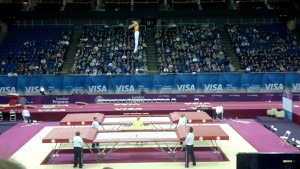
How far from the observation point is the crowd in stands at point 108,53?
38219 mm

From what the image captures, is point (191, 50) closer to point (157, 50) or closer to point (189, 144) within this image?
point (157, 50)

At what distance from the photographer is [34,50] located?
140ft

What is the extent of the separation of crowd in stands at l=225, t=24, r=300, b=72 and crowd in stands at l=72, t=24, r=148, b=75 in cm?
971

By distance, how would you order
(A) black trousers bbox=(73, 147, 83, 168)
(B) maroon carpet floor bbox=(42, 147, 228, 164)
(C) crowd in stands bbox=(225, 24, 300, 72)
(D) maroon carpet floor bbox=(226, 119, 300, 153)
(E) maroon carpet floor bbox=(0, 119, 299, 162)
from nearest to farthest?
(A) black trousers bbox=(73, 147, 83, 168), (B) maroon carpet floor bbox=(42, 147, 228, 164), (D) maroon carpet floor bbox=(226, 119, 300, 153), (E) maroon carpet floor bbox=(0, 119, 299, 162), (C) crowd in stands bbox=(225, 24, 300, 72)

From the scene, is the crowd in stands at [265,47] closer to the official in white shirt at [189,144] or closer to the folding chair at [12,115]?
the folding chair at [12,115]

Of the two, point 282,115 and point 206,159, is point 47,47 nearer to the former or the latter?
point 282,115

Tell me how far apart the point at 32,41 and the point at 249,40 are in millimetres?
22854

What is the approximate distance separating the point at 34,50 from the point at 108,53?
7776mm

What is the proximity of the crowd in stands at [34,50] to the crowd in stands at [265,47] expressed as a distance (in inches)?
697

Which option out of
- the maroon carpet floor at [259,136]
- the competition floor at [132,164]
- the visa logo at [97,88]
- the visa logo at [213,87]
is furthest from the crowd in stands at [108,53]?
the competition floor at [132,164]

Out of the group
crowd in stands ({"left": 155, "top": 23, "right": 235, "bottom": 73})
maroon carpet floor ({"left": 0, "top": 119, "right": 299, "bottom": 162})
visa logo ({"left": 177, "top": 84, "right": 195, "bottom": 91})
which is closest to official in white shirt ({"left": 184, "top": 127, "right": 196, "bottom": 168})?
maroon carpet floor ({"left": 0, "top": 119, "right": 299, "bottom": 162})

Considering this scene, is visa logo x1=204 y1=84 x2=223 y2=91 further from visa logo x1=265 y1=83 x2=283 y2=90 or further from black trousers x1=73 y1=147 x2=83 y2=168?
black trousers x1=73 y1=147 x2=83 y2=168

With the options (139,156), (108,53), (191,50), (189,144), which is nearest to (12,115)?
(139,156)

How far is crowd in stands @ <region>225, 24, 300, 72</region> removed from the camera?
38.9 metres
